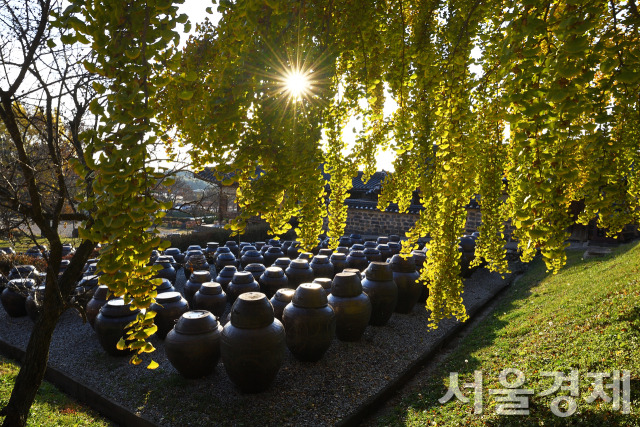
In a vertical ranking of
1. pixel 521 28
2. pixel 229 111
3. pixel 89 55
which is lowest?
Result: pixel 229 111

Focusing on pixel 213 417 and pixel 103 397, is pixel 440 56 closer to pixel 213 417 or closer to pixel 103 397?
pixel 213 417

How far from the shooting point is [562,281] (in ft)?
35.1

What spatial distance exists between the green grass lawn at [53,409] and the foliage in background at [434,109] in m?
4.45

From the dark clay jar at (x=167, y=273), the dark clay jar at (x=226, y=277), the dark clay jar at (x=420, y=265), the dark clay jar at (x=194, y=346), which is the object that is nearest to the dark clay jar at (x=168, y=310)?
the dark clay jar at (x=194, y=346)

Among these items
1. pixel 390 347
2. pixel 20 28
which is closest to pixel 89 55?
pixel 20 28

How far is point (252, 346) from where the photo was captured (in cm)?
542

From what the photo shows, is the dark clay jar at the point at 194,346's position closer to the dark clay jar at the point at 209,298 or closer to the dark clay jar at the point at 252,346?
the dark clay jar at the point at 252,346

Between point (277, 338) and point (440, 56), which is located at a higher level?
point (440, 56)

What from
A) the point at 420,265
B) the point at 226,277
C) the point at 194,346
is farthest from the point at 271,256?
the point at 194,346

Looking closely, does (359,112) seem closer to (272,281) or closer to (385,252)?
(272,281)

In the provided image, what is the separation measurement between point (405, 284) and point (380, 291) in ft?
4.11

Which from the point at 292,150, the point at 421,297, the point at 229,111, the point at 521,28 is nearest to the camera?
the point at 521,28

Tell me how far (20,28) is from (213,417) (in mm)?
5432

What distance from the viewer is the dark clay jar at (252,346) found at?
5.40 meters
